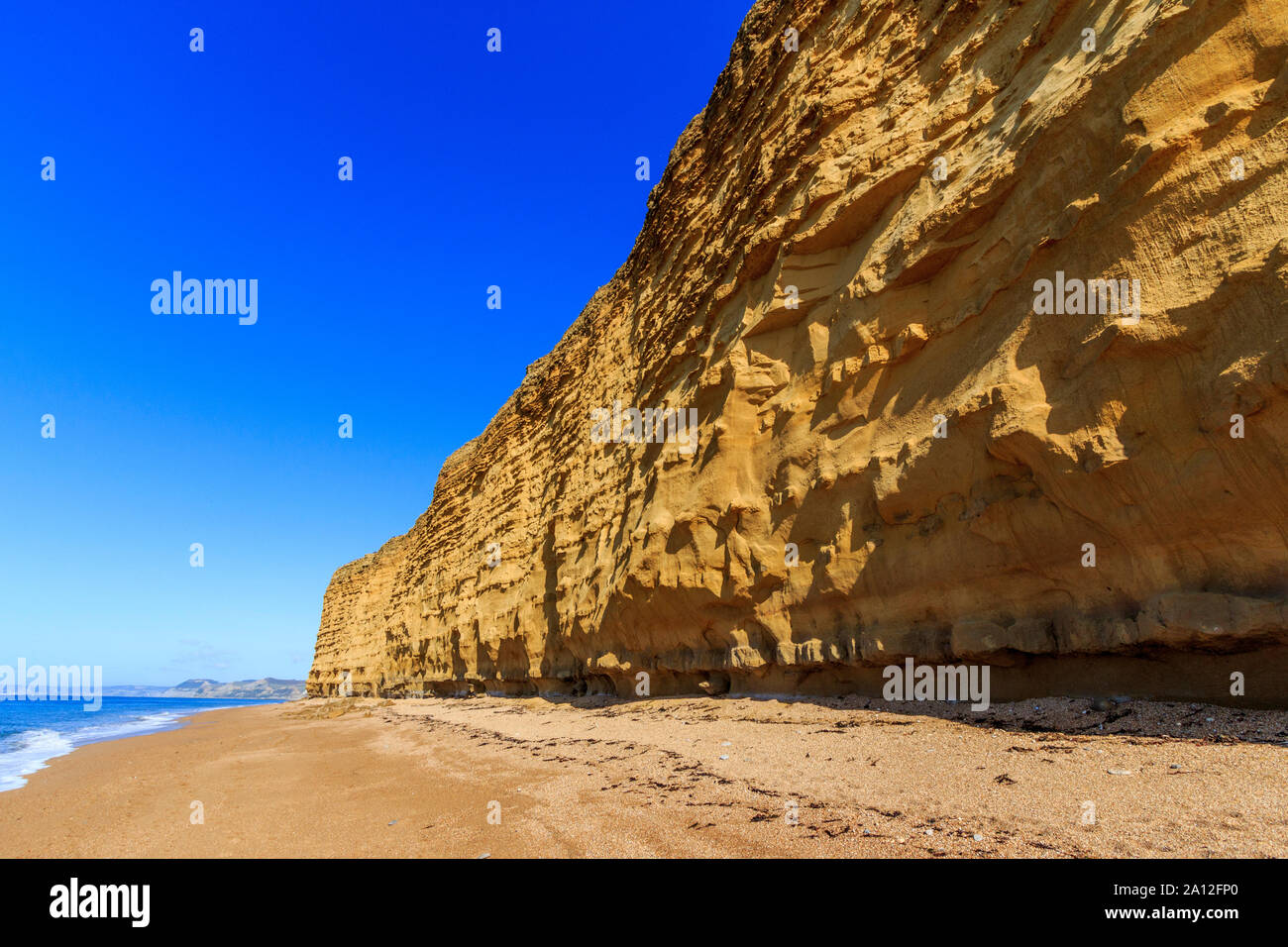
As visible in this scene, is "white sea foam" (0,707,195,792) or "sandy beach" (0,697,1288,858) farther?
"white sea foam" (0,707,195,792)

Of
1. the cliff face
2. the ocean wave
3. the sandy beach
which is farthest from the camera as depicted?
the ocean wave

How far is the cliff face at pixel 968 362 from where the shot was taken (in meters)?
4.46

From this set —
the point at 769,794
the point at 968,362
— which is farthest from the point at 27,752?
the point at 968,362

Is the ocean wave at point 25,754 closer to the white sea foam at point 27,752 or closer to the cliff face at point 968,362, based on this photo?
the white sea foam at point 27,752

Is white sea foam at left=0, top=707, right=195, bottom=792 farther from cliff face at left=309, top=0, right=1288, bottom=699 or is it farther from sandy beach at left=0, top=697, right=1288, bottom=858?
cliff face at left=309, top=0, right=1288, bottom=699

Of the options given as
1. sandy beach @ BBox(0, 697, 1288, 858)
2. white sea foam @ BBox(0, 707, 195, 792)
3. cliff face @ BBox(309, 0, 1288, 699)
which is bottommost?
white sea foam @ BBox(0, 707, 195, 792)

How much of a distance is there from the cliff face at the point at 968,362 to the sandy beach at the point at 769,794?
3.06 ft

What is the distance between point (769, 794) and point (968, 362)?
4619 millimetres

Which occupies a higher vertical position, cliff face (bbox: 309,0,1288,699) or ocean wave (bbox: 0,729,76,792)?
cliff face (bbox: 309,0,1288,699)

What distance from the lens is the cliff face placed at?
14.6ft

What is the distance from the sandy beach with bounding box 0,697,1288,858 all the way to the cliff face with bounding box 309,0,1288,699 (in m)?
0.93

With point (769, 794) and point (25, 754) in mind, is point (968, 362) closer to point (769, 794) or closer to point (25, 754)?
point (769, 794)

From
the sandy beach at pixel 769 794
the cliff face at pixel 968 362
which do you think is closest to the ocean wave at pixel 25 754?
the sandy beach at pixel 769 794

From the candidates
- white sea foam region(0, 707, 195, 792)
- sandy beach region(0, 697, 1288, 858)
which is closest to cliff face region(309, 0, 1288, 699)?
sandy beach region(0, 697, 1288, 858)
